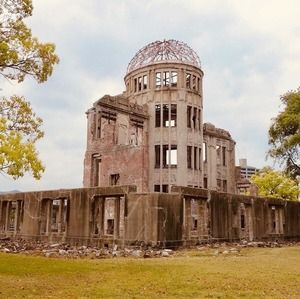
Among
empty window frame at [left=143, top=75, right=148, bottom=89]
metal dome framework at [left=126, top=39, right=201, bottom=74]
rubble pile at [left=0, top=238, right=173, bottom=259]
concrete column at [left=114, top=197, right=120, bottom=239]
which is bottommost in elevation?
rubble pile at [left=0, top=238, right=173, bottom=259]

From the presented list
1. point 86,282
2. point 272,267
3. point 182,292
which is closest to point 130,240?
point 272,267

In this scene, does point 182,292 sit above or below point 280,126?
below

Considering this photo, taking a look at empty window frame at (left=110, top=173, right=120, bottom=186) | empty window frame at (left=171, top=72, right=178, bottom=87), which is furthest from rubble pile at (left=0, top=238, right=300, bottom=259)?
empty window frame at (left=171, top=72, right=178, bottom=87)

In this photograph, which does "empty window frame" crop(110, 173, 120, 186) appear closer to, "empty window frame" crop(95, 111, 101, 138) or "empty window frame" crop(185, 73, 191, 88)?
"empty window frame" crop(95, 111, 101, 138)

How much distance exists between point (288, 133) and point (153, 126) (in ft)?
38.6

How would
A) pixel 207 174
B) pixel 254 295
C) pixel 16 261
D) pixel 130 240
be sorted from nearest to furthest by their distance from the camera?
pixel 254 295 → pixel 16 261 → pixel 130 240 → pixel 207 174

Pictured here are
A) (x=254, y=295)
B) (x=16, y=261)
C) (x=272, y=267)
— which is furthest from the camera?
(x=16, y=261)

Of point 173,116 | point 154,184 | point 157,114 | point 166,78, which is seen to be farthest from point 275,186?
point 166,78

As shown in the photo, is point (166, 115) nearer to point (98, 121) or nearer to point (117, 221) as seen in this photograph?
point (98, 121)

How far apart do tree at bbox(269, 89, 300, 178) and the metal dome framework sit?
1152cm

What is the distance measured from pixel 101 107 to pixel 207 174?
11862 mm

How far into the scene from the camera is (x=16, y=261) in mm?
12172

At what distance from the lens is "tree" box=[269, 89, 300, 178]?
24.2 m

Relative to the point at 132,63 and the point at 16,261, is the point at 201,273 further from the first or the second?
the point at 132,63
